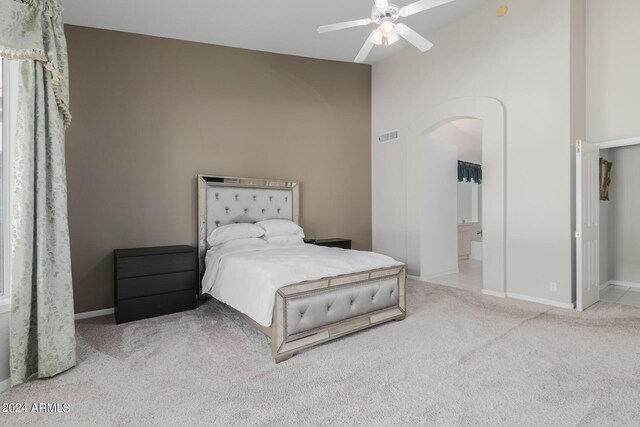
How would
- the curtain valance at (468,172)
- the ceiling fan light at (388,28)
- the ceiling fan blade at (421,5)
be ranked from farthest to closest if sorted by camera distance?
the curtain valance at (468,172) < the ceiling fan light at (388,28) < the ceiling fan blade at (421,5)

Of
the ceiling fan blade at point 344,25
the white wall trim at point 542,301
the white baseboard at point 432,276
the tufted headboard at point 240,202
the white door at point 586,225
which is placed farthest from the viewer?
the white baseboard at point 432,276

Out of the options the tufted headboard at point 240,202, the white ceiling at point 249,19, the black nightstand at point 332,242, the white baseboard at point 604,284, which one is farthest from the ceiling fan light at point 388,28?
the white baseboard at point 604,284

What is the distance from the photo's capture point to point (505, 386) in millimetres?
1961

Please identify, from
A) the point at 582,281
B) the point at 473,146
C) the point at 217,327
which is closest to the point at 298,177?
the point at 217,327

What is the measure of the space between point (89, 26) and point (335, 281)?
369 cm

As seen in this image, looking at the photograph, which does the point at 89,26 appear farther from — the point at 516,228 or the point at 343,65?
the point at 516,228

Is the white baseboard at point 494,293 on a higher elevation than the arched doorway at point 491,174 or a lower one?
lower

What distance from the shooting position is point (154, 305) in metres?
3.29

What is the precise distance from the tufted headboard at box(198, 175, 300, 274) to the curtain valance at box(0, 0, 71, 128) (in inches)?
73.5

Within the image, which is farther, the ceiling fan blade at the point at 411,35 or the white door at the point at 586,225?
the white door at the point at 586,225

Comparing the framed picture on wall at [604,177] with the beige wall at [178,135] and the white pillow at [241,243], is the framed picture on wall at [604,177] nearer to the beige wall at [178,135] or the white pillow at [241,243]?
the beige wall at [178,135]

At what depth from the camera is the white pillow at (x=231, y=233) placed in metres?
3.82

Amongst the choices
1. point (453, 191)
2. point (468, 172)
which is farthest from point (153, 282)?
point (468, 172)

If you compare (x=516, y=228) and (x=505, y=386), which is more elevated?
(x=516, y=228)
